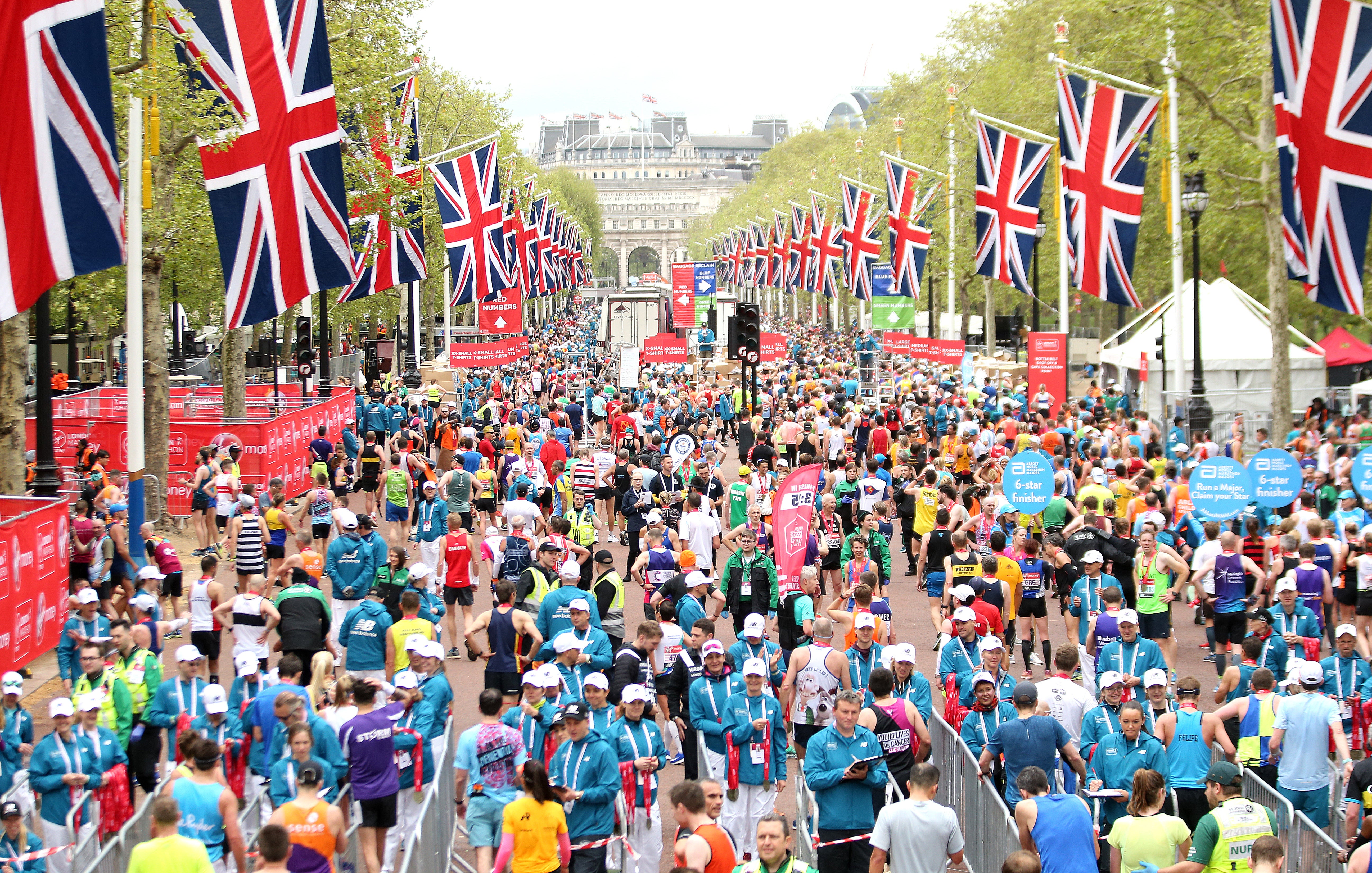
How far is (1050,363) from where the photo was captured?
90.6 ft

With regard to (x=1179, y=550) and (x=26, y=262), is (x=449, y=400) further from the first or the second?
(x=26, y=262)

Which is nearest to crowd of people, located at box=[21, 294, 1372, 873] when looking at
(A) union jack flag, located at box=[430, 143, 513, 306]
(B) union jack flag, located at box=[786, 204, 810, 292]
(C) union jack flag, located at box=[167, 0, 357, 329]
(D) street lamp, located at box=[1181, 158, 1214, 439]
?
(C) union jack flag, located at box=[167, 0, 357, 329]

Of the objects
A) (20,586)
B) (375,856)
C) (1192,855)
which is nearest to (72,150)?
(20,586)

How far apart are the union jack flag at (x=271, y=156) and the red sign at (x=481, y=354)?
1836 cm

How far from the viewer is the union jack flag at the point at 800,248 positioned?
57906 millimetres

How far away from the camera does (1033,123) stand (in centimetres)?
4600

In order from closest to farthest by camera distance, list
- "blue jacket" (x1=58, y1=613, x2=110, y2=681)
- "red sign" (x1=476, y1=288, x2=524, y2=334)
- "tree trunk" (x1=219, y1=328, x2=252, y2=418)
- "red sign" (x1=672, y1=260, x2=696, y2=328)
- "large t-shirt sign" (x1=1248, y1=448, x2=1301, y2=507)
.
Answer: "blue jacket" (x1=58, y1=613, x2=110, y2=681) → "large t-shirt sign" (x1=1248, y1=448, x2=1301, y2=507) → "tree trunk" (x1=219, y1=328, x2=252, y2=418) → "red sign" (x1=476, y1=288, x2=524, y2=334) → "red sign" (x1=672, y1=260, x2=696, y2=328)

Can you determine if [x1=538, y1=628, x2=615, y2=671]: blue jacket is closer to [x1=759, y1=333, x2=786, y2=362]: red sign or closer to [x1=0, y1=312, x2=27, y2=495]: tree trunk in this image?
[x1=0, y1=312, x2=27, y2=495]: tree trunk

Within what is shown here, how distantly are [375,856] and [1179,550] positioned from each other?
33.4 ft

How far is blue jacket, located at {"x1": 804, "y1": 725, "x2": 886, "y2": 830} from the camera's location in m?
8.00

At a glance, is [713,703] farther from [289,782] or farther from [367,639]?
[367,639]

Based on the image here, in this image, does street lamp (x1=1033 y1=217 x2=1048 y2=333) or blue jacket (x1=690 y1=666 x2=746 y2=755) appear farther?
street lamp (x1=1033 y1=217 x2=1048 y2=333)

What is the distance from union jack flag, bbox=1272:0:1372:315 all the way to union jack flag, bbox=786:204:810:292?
44.1m

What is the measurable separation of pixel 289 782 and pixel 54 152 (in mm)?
5112
